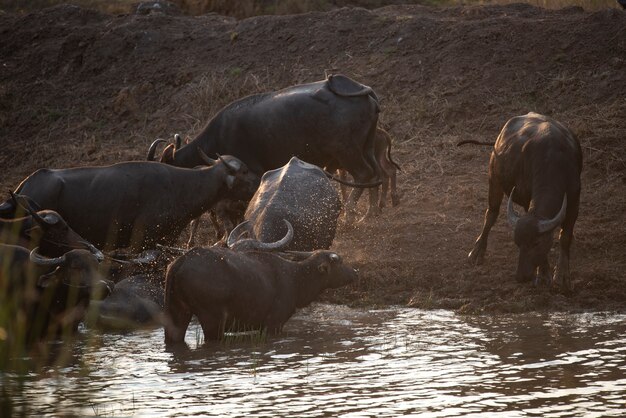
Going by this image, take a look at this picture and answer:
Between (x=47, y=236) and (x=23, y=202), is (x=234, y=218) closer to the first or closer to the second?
(x=23, y=202)

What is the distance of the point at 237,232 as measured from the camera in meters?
10.4

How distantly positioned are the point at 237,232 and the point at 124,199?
6.07 ft

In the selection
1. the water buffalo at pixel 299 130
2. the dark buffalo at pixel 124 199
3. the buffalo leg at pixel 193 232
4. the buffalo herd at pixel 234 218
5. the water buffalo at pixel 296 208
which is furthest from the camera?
the water buffalo at pixel 299 130

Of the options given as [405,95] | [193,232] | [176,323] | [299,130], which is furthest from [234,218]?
[405,95]

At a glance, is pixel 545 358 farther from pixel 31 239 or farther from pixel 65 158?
pixel 65 158

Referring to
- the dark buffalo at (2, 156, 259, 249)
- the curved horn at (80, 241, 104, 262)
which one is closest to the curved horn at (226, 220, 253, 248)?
the curved horn at (80, 241, 104, 262)

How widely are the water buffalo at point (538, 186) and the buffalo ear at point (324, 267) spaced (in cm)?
177

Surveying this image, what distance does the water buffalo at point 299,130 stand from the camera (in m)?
13.6

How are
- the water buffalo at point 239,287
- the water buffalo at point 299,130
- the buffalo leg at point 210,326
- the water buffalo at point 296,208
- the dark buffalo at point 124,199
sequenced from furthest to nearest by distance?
the water buffalo at point 299,130 < the dark buffalo at point 124,199 < the water buffalo at point 296,208 < the buffalo leg at point 210,326 < the water buffalo at point 239,287

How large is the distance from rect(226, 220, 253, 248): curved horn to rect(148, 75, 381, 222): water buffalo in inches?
121

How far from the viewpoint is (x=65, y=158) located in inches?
720

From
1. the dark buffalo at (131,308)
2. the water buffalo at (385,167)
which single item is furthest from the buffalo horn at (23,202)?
the water buffalo at (385,167)

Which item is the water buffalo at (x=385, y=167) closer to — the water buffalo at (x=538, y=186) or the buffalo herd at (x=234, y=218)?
the buffalo herd at (x=234, y=218)

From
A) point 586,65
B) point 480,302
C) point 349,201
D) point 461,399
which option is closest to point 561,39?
point 586,65
